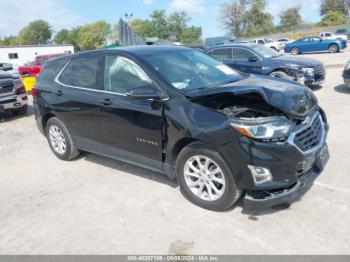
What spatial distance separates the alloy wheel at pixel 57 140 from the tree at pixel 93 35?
338 feet

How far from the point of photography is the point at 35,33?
12488 centimetres

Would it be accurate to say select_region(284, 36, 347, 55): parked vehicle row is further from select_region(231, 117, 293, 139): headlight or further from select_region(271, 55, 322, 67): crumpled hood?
select_region(231, 117, 293, 139): headlight

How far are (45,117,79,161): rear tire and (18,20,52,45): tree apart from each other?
131 meters

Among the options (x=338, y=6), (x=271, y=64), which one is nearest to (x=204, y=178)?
(x=271, y=64)

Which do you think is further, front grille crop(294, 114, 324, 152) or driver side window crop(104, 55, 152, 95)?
driver side window crop(104, 55, 152, 95)

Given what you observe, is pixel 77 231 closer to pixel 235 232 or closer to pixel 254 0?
pixel 235 232

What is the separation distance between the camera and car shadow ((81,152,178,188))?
462 centimetres

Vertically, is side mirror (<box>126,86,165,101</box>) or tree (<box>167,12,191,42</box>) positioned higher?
tree (<box>167,12,191,42</box>)

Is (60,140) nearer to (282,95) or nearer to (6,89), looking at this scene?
(282,95)

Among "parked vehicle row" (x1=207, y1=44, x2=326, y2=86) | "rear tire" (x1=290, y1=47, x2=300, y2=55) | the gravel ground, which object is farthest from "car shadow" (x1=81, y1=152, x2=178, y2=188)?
"rear tire" (x1=290, y1=47, x2=300, y2=55)

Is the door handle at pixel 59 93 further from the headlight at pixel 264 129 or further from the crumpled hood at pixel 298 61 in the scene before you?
the crumpled hood at pixel 298 61

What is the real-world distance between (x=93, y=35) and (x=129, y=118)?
108631 mm

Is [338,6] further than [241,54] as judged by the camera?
Result: Yes

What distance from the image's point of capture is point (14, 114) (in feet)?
32.0
